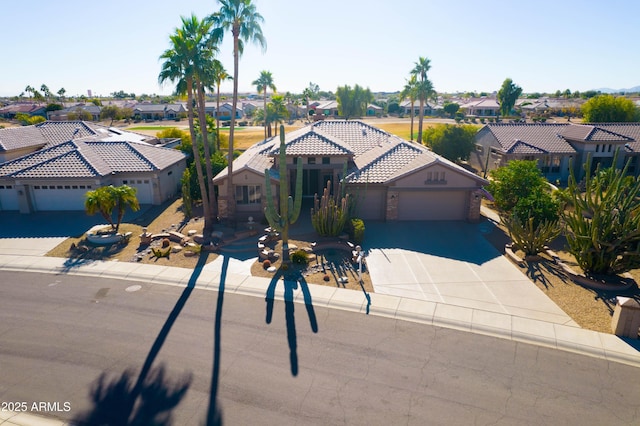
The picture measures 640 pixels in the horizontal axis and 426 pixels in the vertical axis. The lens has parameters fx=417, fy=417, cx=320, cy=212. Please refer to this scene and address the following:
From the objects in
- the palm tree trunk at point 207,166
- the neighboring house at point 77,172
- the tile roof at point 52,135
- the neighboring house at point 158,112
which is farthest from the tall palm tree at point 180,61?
the neighboring house at point 158,112

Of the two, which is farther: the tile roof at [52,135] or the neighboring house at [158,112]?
the neighboring house at [158,112]

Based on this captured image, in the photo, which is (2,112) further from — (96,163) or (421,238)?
(421,238)

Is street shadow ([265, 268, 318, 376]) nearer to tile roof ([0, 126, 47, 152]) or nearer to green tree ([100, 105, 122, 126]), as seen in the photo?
tile roof ([0, 126, 47, 152])

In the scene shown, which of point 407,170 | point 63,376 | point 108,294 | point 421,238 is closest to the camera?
point 63,376

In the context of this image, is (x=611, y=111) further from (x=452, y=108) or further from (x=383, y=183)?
(x=452, y=108)

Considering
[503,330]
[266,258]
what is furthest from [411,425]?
[266,258]

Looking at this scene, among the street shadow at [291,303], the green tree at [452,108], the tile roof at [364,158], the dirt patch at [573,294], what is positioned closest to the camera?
the street shadow at [291,303]

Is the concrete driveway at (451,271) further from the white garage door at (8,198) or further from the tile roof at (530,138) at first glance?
the white garage door at (8,198)
